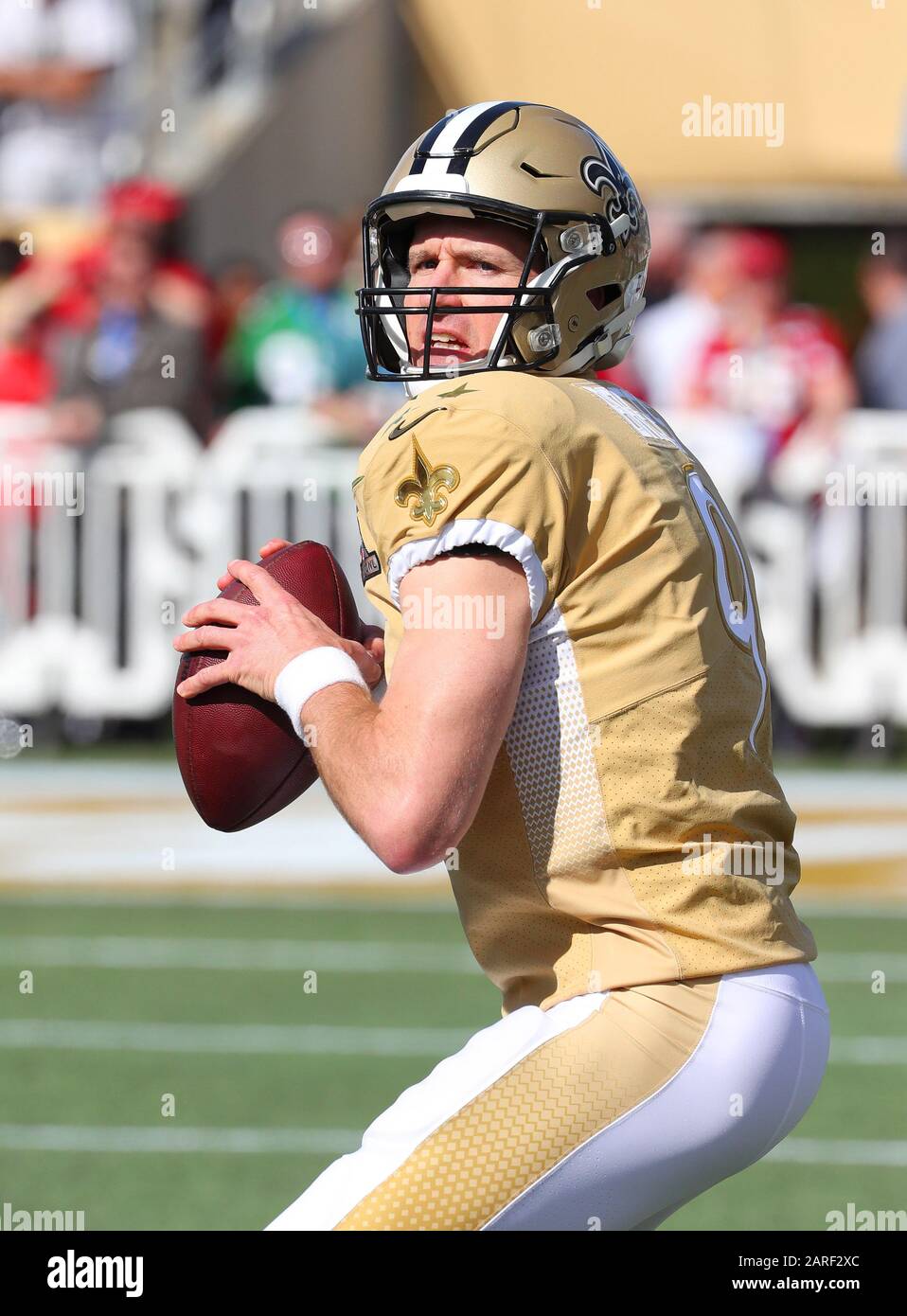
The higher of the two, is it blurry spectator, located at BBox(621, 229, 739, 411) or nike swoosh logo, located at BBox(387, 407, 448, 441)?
blurry spectator, located at BBox(621, 229, 739, 411)

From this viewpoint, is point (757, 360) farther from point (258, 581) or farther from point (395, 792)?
point (395, 792)

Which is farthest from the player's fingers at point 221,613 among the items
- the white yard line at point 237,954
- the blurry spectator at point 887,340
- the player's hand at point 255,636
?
the blurry spectator at point 887,340

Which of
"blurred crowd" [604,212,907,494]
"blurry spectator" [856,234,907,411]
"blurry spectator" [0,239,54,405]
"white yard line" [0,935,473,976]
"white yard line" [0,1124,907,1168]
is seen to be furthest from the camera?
"blurry spectator" [856,234,907,411]

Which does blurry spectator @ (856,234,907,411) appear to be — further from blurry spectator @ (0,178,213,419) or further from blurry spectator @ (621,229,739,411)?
blurry spectator @ (0,178,213,419)

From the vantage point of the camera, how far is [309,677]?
2.70 metres

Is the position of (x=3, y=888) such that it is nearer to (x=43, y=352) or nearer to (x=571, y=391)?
(x=43, y=352)

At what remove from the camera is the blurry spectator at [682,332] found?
11.4 meters

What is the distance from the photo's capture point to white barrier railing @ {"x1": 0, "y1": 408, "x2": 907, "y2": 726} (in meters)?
10.9

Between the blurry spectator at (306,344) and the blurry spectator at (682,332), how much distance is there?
4.94 feet

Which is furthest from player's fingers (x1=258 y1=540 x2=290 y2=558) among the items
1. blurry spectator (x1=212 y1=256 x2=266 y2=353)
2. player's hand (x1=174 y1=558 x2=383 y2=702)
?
blurry spectator (x1=212 y1=256 x2=266 y2=353)

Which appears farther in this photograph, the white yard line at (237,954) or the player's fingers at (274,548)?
the white yard line at (237,954)

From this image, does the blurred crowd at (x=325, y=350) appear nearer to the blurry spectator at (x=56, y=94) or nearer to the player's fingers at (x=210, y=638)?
the blurry spectator at (x=56, y=94)

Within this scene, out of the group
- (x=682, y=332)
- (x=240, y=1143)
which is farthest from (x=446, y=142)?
(x=682, y=332)

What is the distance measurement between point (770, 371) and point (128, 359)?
130 inches
